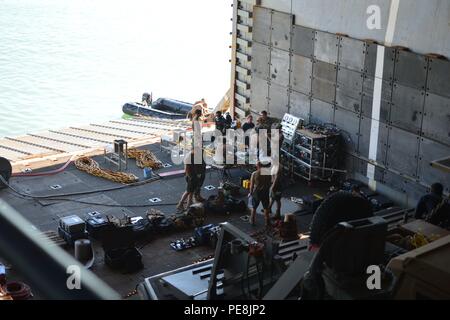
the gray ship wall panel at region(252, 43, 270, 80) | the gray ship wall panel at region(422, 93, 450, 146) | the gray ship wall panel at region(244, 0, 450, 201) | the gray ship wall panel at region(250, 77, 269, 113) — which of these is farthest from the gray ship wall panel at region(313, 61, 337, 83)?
the gray ship wall panel at region(422, 93, 450, 146)

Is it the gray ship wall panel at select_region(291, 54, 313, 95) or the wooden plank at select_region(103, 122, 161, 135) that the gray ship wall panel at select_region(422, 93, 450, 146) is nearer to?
the gray ship wall panel at select_region(291, 54, 313, 95)

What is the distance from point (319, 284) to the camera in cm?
437

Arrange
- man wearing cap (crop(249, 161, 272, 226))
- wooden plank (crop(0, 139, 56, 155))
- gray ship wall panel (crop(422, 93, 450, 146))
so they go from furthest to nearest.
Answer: wooden plank (crop(0, 139, 56, 155)), man wearing cap (crop(249, 161, 272, 226)), gray ship wall panel (crop(422, 93, 450, 146))

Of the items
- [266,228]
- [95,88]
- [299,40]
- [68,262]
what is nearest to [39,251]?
[68,262]

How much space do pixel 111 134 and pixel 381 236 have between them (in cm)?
1628

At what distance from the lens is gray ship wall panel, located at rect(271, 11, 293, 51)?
1430cm

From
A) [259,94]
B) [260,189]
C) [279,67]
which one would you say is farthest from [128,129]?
[260,189]

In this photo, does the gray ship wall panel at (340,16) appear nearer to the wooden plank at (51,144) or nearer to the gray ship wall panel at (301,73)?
the gray ship wall panel at (301,73)

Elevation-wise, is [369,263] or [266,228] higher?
[369,263]

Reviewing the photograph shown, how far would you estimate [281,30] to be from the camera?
14.6 m

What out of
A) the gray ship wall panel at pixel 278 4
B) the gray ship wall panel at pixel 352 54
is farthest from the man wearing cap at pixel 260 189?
the gray ship wall panel at pixel 278 4

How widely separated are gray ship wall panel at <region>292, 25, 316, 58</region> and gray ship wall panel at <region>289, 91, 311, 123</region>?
95 centimetres

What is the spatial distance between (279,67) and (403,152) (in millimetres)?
4143

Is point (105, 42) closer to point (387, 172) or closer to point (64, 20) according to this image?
point (64, 20)
